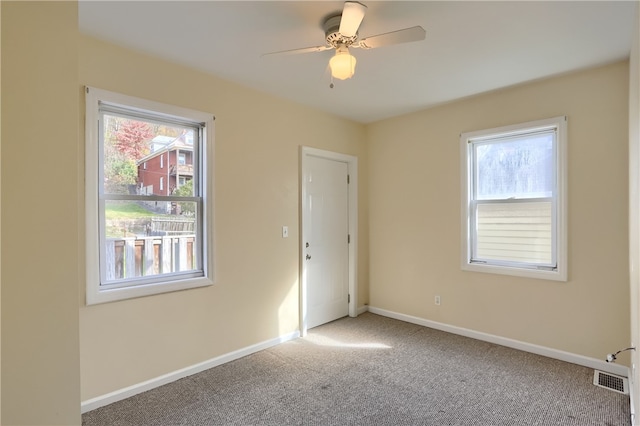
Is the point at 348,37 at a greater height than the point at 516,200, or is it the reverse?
the point at 348,37

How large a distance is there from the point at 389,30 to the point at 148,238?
241cm

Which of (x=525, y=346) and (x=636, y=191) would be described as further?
(x=525, y=346)

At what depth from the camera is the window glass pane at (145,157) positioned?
8.23 ft

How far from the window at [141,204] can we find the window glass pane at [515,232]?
2851 mm

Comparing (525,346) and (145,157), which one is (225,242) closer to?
(145,157)

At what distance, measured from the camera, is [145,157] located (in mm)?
2697

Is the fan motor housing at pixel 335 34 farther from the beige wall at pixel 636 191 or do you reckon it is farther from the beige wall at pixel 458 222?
the beige wall at pixel 458 222

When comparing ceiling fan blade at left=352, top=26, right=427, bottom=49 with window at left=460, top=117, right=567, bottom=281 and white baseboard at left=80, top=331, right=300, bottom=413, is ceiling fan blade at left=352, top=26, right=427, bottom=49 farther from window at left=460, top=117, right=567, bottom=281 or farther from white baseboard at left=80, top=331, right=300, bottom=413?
white baseboard at left=80, top=331, right=300, bottom=413

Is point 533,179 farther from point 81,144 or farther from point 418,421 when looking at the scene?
point 81,144

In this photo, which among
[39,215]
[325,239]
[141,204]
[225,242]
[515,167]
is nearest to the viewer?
[39,215]

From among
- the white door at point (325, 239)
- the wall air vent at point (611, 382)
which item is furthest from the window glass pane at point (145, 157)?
the wall air vent at point (611, 382)

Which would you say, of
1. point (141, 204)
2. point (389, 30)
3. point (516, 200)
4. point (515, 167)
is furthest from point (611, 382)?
point (141, 204)

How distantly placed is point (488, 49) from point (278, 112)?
2017 millimetres

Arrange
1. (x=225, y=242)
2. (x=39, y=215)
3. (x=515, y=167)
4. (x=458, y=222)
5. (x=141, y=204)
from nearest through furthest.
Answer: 1. (x=39, y=215)
2. (x=141, y=204)
3. (x=225, y=242)
4. (x=515, y=167)
5. (x=458, y=222)
